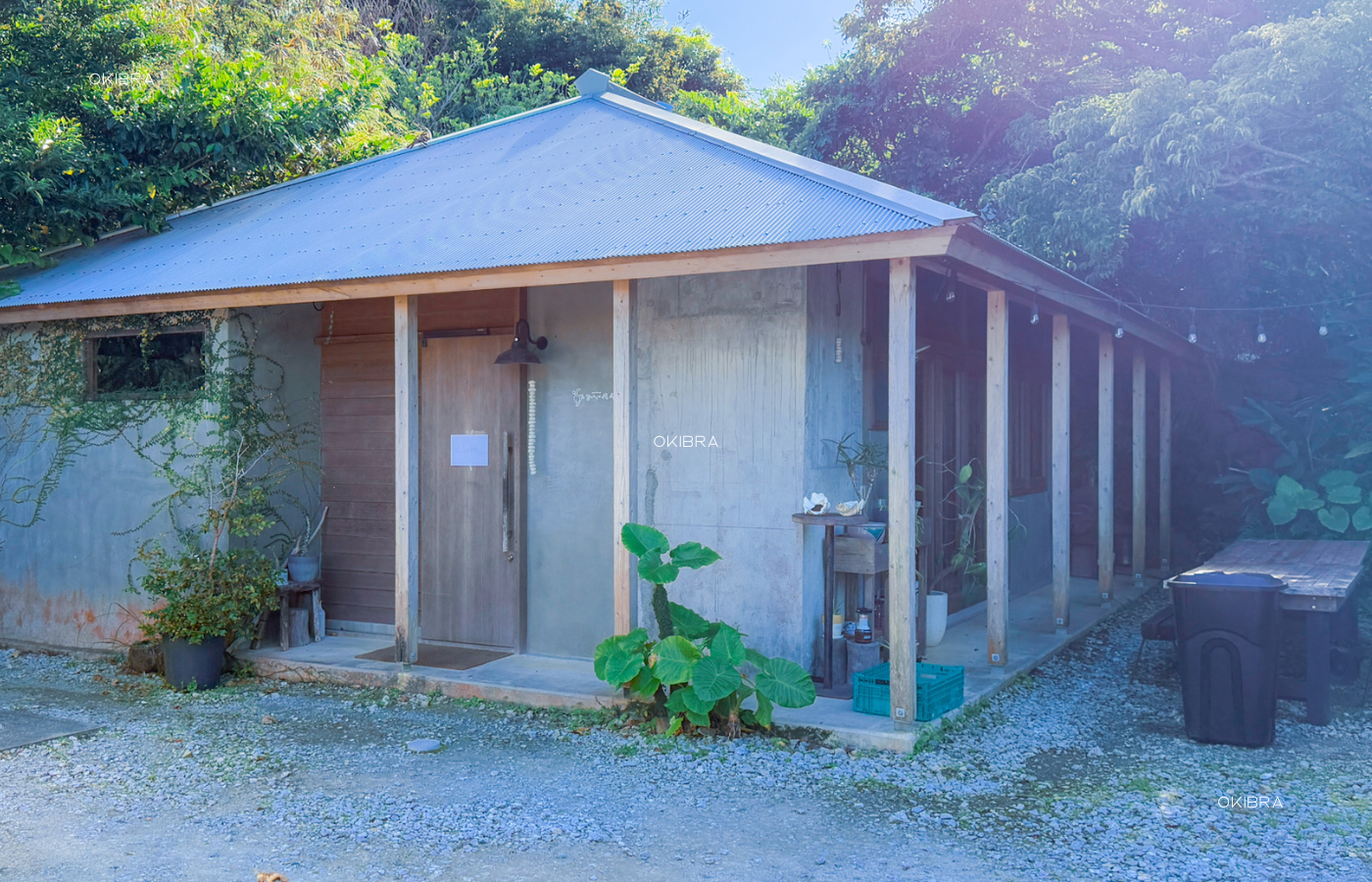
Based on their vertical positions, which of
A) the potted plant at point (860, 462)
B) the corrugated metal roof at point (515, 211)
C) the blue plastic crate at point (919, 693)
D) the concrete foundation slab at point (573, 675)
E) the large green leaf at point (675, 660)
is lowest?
the concrete foundation slab at point (573, 675)

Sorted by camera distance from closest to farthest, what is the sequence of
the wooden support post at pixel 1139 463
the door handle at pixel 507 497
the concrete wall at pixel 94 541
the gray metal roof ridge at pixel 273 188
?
the door handle at pixel 507 497
the concrete wall at pixel 94 541
the gray metal roof ridge at pixel 273 188
the wooden support post at pixel 1139 463

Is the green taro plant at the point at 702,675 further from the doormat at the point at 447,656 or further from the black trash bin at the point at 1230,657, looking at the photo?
the black trash bin at the point at 1230,657

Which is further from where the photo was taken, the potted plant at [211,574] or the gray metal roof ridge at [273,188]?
the gray metal roof ridge at [273,188]

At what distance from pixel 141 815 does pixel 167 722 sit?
5.29 feet

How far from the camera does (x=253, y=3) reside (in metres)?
16.3

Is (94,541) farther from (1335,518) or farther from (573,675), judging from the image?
(1335,518)

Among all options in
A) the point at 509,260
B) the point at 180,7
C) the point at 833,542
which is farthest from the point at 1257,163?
the point at 180,7

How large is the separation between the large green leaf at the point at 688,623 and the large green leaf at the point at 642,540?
309 mm

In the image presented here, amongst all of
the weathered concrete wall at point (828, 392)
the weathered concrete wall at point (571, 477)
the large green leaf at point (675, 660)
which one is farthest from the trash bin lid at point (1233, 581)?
the weathered concrete wall at point (571, 477)

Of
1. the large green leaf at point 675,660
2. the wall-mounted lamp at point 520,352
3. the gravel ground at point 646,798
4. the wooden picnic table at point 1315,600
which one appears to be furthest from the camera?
the wall-mounted lamp at point 520,352

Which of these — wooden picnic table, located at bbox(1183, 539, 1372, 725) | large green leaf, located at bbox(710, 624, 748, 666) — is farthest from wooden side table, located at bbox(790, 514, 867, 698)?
wooden picnic table, located at bbox(1183, 539, 1372, 725)

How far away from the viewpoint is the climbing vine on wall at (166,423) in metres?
7.29

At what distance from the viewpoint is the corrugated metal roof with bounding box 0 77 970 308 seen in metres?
5.56

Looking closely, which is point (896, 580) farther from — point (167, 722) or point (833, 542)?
point (167, 722)
